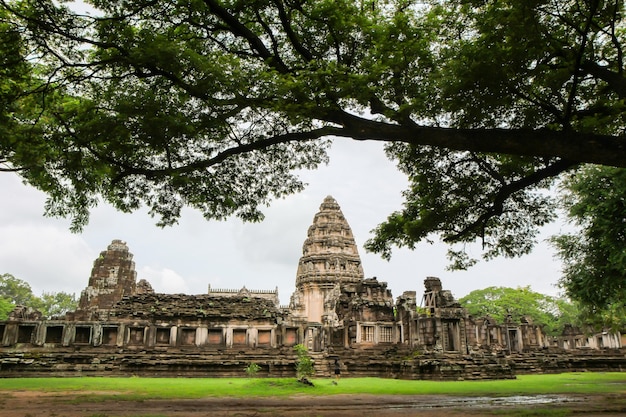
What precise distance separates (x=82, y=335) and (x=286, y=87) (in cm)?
2070

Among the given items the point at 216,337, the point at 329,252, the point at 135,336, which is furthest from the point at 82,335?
the point at 329,252

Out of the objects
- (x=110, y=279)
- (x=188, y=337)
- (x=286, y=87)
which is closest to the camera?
(x=286, y=87)

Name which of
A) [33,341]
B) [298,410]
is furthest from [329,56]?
[33,341]

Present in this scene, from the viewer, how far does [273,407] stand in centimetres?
824

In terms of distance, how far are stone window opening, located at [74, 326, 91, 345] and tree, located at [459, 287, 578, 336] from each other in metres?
49.2

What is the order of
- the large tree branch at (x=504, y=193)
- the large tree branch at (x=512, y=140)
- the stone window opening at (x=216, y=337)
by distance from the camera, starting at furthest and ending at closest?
the stone window opening at (x=216, y=337) < the large tree branch at (x=504, y=193) < the large tree branch at (x=512, y=140)

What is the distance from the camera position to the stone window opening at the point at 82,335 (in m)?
22.8

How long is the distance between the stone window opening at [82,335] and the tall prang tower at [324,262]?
28.1 metres

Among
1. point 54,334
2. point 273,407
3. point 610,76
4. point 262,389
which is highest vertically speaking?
point 610,76

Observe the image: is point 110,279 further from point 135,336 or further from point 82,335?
point 135,336

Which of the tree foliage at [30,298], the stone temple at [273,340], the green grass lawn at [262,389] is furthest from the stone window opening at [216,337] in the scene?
the tree foliage at [30,298]

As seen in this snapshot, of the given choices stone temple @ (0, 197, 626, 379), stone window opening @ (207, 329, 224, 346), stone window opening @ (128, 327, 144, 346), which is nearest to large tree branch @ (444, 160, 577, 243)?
stone temple @ (0, 197, 626, 379)

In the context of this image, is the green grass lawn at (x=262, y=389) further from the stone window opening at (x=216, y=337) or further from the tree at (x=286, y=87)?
the stone window opening at (x=216, y=337)

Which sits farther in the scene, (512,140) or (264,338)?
(264,338)
